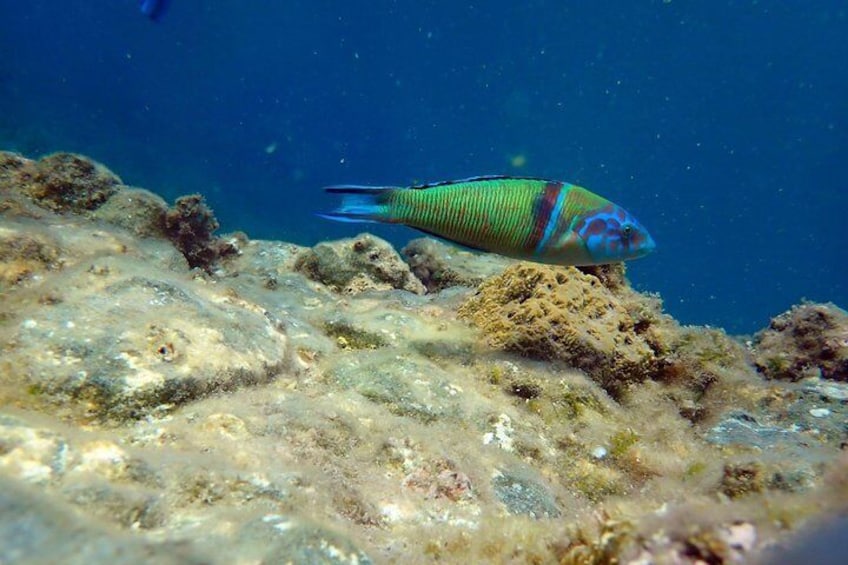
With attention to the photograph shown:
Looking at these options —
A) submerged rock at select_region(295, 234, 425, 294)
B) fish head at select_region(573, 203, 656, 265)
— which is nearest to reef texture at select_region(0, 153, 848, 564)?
submerged rock at select_region(295, 234, 425, 294)

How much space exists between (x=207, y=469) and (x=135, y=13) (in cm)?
6384

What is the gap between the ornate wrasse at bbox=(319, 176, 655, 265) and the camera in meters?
3.81

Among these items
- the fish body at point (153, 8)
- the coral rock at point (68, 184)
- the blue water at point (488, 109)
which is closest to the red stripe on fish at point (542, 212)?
the coral rock at point (68, 184)

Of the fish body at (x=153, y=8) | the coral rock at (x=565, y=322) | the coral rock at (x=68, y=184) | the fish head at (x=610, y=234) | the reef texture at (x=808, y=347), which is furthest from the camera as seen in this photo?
the fish body at (x=153, y=8)

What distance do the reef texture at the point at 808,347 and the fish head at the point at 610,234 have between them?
148 inches

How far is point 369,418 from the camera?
3.16m

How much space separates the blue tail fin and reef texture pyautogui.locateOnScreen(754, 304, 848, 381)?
542 cm

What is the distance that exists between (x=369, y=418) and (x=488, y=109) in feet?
198

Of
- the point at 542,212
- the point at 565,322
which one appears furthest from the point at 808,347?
the point at 542,212

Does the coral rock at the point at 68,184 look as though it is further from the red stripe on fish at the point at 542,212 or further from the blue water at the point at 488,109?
the blue water at the point at 488,109

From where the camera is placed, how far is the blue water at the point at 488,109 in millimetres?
41531

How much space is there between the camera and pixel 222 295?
158 inches

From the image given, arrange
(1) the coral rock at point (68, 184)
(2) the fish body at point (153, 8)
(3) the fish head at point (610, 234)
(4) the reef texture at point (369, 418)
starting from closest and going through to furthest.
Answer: (4) the reef texture at point (369, 418), (3) the fish head at point (610, 234), (1) the coral rock at point (68, 184), (2) the fish body at point (153, 8)

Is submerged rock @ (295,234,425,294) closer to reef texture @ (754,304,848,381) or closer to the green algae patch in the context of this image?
the green algae patch
